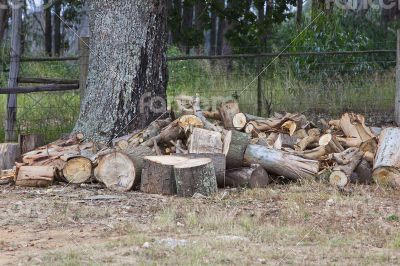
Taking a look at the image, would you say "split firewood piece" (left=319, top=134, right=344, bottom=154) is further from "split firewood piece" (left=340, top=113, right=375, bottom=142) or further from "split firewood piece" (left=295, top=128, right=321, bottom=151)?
"split firewood piece" (left=340, top=113, right=375, bottom=142)

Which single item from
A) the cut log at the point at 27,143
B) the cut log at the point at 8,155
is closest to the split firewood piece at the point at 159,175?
the cut log at the point at 8,155

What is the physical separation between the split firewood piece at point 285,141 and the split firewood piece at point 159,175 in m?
1.52

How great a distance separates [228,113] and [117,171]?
203 cm

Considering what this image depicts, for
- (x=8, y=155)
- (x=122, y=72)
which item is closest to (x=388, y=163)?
(x=122, y=72)

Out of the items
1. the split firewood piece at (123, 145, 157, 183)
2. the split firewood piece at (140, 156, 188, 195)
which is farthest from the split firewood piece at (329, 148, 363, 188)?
the split firewood piece at (123, 145, 157, 183)

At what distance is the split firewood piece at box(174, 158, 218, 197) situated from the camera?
932 cm

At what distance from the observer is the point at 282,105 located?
14.3m

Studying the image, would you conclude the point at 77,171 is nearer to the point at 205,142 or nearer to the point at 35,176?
the point at 35,176

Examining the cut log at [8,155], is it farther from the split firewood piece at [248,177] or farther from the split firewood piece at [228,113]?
the split firewood piece at [248,177]

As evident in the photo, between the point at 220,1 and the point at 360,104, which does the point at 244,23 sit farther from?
the point at 360,104

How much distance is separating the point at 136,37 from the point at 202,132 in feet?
6.91

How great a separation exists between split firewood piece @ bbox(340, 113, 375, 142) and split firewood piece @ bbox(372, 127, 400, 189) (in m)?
0.72

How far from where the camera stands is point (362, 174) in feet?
33.5

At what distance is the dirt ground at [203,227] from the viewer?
657 cm
